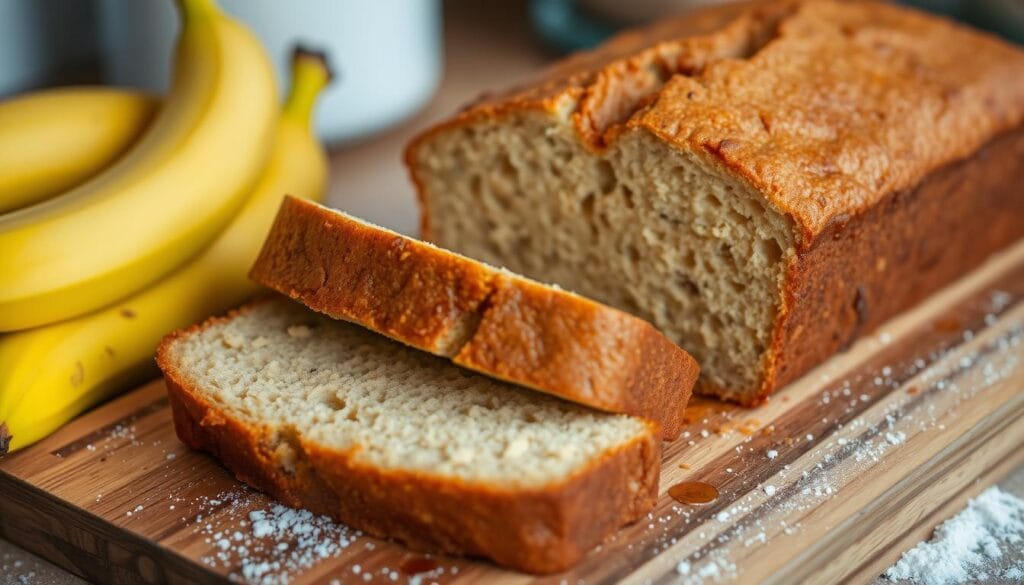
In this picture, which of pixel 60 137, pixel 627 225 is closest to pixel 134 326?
pixel 60 137

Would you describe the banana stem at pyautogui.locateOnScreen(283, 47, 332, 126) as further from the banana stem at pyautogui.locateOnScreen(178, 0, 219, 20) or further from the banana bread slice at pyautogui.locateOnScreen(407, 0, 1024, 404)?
the banana bread slice at pyautogui.locateOnScreen(407, 0, 1024, 404)

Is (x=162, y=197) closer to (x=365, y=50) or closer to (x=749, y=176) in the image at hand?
(x=749, y=176)

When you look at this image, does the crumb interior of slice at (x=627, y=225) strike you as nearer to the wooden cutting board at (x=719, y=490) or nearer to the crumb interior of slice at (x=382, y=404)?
the wooden cutting board at (x=719, y=490)

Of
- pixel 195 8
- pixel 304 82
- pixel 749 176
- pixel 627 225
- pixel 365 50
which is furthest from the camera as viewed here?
pixel 365 50

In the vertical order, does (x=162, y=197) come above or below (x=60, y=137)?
below

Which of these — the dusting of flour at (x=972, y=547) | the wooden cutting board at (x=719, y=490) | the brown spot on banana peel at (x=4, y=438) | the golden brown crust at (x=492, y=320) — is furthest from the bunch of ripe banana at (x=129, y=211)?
the dusting of flour at (x=972, y=547)

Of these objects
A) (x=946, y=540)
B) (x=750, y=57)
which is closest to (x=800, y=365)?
(x=946, y=540)

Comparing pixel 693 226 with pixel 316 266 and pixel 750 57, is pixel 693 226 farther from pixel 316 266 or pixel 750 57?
pixel 316 266
